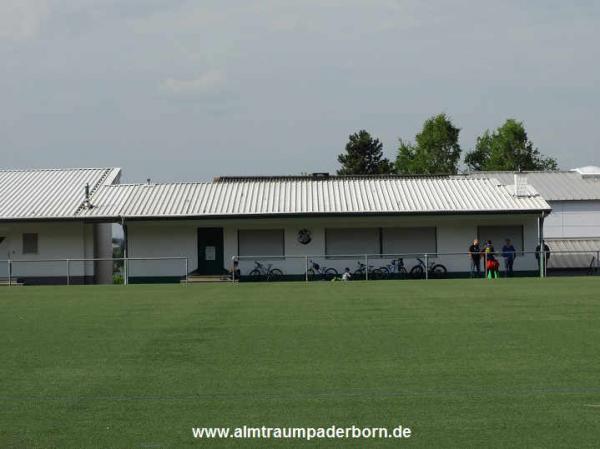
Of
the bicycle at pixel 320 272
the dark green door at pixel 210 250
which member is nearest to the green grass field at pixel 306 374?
the bicycle at pixel 320 272

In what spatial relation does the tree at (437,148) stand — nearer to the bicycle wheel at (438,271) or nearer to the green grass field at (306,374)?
the bicycle wheel at (438,271)

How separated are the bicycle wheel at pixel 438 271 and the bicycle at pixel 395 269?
126cm

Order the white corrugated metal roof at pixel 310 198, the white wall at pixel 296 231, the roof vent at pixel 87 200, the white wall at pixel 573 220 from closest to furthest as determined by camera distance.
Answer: the white corrugated metal roof at pixel 310 198, the white wall at pixel 296 231, the roof vent at pixel 87 200, the white wall at pixel 573 220

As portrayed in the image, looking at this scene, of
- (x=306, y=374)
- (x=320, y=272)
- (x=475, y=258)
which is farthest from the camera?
(x=320, y=272)

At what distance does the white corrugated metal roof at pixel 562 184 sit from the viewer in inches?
2196

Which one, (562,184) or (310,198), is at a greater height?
(562,184)

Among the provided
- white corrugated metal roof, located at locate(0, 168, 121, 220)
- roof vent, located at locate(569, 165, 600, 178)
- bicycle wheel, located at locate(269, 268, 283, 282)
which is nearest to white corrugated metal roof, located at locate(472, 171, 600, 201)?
roof vent, located at locate(569, 165, 600, 178)

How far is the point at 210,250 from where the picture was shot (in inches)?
1726

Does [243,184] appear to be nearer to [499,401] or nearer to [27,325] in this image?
[27,325]

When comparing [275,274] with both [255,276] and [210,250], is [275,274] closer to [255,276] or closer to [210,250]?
[255,276]

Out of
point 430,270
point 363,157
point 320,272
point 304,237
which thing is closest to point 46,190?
point 304,237

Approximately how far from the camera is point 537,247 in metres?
43.2

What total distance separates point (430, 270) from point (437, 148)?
146 feet

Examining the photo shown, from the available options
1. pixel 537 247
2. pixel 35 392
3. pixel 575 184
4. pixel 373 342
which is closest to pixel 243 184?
pixel 537 247
